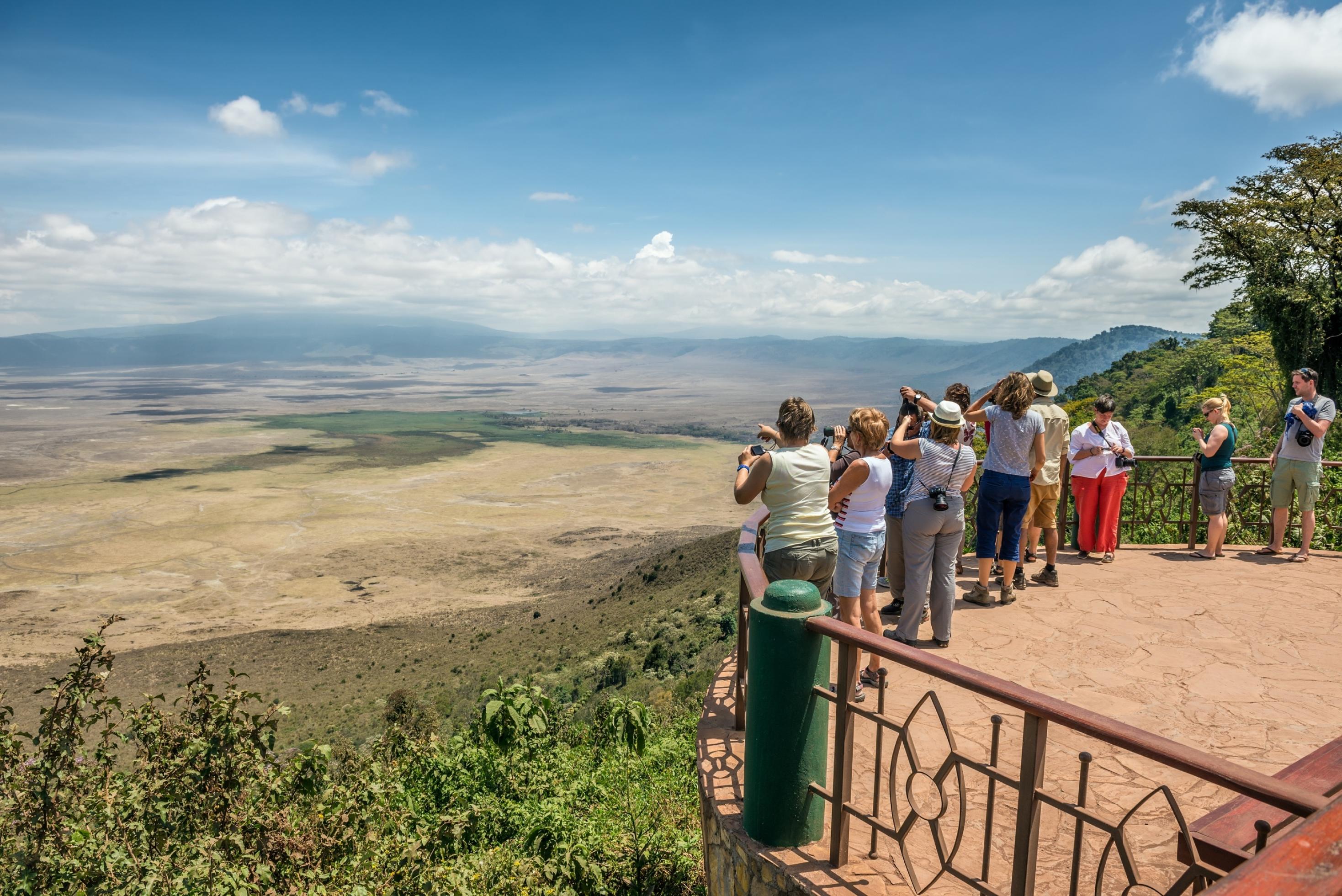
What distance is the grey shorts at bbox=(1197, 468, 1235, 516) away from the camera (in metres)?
7.82

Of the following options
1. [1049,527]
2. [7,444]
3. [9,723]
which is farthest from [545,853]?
[7,444]

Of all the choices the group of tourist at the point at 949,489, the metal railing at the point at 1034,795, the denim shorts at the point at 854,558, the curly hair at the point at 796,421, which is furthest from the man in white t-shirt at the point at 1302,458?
the metal railing at the point at 1034,795

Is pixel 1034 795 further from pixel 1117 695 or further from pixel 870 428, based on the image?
pixel 1117 695

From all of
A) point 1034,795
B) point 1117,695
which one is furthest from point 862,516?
point 1034,795

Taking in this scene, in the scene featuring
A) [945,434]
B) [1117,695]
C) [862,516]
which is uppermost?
[945,434]

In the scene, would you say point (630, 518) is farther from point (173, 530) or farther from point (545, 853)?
point (545, 853)

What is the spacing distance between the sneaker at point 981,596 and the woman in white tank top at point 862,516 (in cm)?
197

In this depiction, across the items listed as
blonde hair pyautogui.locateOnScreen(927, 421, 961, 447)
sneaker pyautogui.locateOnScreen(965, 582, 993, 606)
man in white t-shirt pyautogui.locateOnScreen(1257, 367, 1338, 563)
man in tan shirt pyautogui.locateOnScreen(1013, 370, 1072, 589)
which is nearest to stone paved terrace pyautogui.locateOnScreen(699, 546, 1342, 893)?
sneaker pyautogui.locateOnScreen(965, 582, 993, 606)

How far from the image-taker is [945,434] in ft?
17.7

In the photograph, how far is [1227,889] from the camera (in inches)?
45.8

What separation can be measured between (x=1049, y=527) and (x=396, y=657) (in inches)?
1413

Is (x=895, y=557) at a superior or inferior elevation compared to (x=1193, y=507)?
inferior

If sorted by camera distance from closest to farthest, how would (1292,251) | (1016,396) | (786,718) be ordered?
(786,718) → (1016,396) → (1292,251)

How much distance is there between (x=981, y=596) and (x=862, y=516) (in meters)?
2.40
